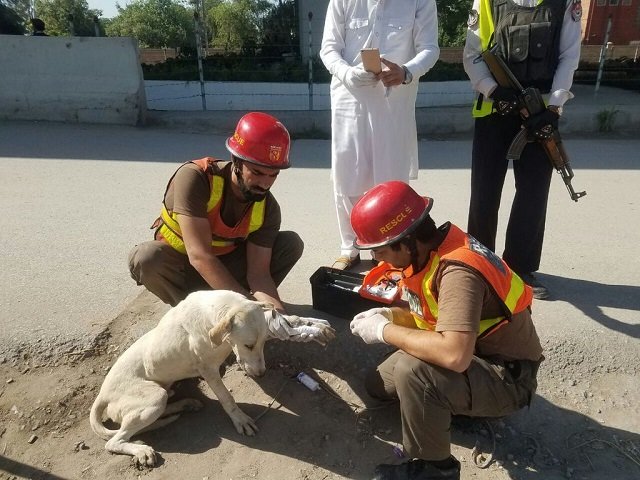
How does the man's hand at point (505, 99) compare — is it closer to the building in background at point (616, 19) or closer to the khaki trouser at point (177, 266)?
the khaki trouser at point (177, 266)

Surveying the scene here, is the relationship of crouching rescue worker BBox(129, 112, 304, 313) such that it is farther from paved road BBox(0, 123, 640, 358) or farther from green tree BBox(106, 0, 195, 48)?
green tree BBox(106, 0, 195, 48)

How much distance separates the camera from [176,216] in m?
2.98

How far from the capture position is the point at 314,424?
9.18 ft

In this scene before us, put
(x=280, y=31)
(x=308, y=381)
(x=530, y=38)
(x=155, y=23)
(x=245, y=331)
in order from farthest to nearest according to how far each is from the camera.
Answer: (x=155, y=23), (x=280, y=31), (x=530, y=38), (x=308, y=381), (x=245, y=331)

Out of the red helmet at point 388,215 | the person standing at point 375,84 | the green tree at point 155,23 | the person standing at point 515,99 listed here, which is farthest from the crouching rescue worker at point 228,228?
the green tree at point 155,23

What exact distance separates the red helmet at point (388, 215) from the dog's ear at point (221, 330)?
70cm

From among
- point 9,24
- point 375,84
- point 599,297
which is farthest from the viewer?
point 9,24

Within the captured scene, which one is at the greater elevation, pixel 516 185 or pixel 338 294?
pixel 516 185

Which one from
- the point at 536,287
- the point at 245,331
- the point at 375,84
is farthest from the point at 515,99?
the point at 245,331

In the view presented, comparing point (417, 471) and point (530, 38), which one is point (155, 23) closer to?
Result: point (530, 38)

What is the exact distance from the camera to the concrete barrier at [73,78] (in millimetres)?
9570

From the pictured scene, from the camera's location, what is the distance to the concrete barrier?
957 centimetres

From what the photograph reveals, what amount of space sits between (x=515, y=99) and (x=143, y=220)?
12.3 feet

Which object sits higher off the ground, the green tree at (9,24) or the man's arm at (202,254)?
the green tree at (9,24)
